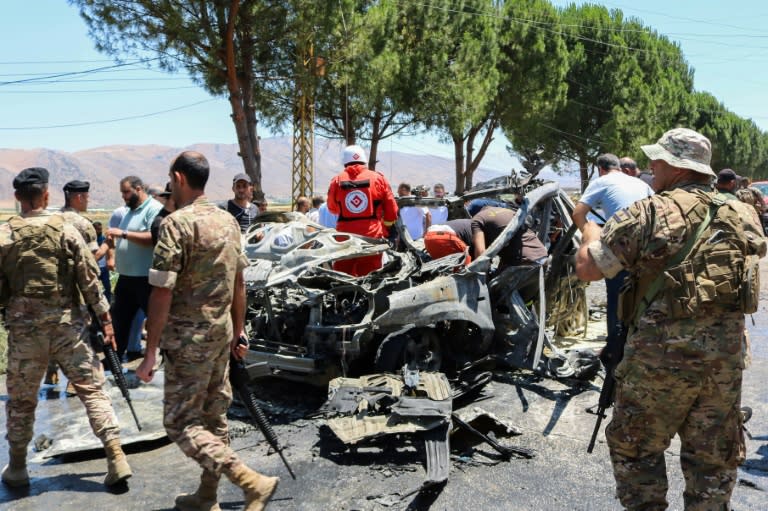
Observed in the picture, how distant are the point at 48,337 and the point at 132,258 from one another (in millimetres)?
2057

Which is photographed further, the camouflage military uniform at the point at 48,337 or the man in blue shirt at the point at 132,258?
the man in blue shirt at the point at 132,258

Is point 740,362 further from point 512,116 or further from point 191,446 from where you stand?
point 512,116

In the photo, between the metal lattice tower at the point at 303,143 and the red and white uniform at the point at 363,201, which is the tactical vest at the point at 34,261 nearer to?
the red and white uniform at the point at 363,201

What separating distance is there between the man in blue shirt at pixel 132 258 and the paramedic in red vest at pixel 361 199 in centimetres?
171

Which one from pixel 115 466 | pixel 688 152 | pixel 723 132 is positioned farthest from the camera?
pixel 723 132

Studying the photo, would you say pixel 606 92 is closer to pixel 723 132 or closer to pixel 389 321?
pixel 723 132

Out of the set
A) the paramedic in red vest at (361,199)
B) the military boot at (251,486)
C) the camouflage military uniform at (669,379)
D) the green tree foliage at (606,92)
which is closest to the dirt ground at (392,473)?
the military boot at (251,486)

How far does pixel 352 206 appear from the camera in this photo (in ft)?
21.3

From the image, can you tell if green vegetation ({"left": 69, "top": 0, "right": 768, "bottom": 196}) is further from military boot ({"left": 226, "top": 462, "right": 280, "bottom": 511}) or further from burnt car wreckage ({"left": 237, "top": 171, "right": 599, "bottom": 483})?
military boot ({"left": 226, "top": 462, "right": 280, "bottom": 511})

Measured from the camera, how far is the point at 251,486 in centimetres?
327

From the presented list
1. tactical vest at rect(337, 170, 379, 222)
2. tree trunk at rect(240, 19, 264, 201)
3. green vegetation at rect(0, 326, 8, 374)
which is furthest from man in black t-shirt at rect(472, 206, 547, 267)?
tree trunk at rect(240, 19, 264, 201)

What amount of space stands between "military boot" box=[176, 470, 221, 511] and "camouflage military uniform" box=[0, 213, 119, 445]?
722mm

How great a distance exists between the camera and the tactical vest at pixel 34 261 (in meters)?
3.87

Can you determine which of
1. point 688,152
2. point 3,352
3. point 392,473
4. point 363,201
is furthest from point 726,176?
point 3,352
